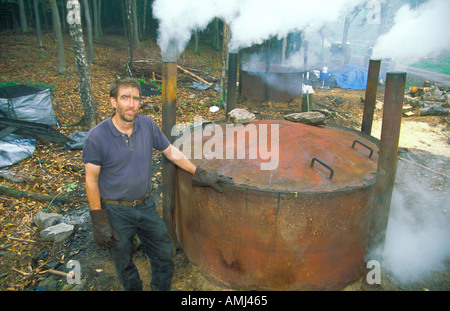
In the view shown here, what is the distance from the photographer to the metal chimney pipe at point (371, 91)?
432 cm

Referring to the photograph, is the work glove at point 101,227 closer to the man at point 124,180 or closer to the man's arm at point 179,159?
the man at point 124,180

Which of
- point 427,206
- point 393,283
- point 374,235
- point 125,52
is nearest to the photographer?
point 374,235

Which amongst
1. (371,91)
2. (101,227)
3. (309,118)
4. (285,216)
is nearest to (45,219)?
(101,227)

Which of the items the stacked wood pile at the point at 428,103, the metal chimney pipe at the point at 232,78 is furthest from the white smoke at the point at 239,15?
the stacked wood pile at the point at 428,103

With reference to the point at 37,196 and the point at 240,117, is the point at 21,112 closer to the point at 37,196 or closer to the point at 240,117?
the point at 37,196

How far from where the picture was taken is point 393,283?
3.74 m

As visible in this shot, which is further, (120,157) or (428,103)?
(428,103)

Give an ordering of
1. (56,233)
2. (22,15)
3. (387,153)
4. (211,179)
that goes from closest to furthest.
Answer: (387,153)
(211,179)
(56,233)
(22,15)

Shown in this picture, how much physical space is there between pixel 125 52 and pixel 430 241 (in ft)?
61.4

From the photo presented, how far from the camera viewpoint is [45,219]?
15.1 feet

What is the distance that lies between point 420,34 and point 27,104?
736 cm

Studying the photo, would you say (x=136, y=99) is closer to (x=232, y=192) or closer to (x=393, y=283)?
(x=232, y=192)

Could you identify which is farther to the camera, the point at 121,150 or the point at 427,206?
the point at 427,206

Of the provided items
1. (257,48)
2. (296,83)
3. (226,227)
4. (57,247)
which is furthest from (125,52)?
(226,227)
